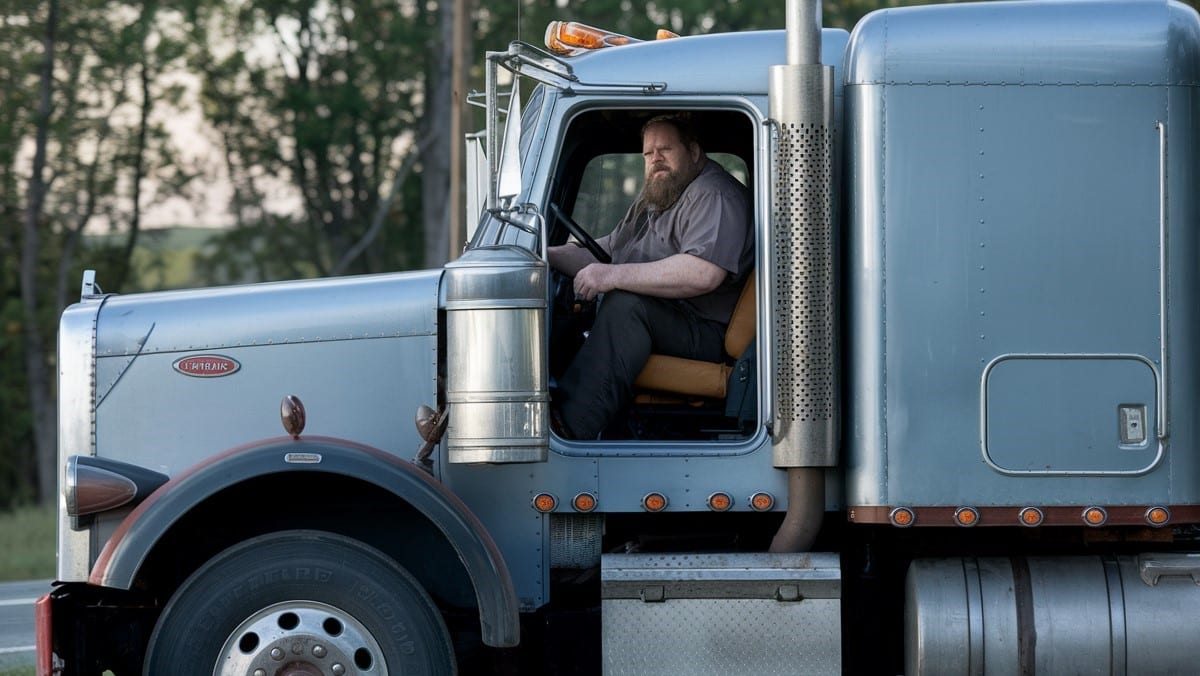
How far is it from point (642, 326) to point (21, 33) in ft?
61.1

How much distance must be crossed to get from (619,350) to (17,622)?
5.24m

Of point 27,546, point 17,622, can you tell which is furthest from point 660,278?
point 27,546

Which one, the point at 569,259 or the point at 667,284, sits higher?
the point at 569,259

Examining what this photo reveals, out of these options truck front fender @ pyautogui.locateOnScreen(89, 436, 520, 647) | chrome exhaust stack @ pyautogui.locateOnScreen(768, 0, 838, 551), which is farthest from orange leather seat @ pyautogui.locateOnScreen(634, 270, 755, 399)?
truck front fender @ pyautogui.locateOnScreen(89, 436, 520, 647)

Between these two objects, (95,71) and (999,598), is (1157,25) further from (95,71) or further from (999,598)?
(95,71)

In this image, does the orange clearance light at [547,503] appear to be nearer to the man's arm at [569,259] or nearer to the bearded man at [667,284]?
the bearded man at [667,284]

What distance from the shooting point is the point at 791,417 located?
4902 mm

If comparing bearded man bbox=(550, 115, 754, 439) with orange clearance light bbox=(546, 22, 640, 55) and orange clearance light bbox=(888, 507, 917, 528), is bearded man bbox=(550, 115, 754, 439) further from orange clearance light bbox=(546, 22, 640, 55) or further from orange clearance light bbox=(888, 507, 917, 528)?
orange clearance light bbox=(888, 507, 917, 528)

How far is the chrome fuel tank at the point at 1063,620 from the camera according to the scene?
→ 4820 mm

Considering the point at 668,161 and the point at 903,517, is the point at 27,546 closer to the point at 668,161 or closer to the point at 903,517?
the point at 668,161

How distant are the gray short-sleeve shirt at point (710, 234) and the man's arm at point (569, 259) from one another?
137mm

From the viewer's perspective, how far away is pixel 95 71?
73.7 feet

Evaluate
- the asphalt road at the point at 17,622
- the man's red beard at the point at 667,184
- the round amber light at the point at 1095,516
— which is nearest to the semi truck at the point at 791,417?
the round amber light at the point at 1095,516

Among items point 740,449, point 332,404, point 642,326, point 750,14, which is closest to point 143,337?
point 332,404
